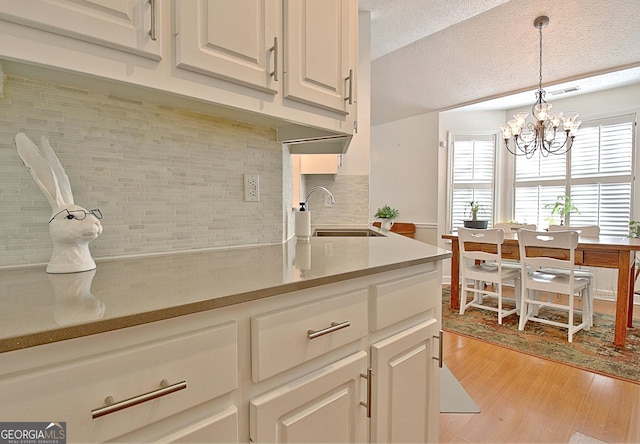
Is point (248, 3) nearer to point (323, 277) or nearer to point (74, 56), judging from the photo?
point (74, 56)

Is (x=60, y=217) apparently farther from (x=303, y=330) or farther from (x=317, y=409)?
(x=317, y=409)

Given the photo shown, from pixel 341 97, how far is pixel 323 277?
0.83 meters

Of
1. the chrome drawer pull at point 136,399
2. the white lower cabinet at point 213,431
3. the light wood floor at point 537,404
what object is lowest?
the light wood floor at point 537,404

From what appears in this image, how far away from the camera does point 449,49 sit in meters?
3.80

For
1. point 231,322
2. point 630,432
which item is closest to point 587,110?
point 630,432

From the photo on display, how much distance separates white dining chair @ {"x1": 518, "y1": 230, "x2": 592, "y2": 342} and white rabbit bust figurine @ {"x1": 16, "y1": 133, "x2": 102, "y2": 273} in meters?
3.08

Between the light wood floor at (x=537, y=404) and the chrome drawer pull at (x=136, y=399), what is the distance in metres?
1.52

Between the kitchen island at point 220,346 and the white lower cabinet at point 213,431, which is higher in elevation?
the kitchen island at point 220,346

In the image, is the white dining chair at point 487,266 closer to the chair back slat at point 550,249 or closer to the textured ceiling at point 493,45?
the chair back slat at point 550,249

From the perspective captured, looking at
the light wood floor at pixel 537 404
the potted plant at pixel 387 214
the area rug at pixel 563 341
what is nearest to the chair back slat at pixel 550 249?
the area rug at pixel 563 341

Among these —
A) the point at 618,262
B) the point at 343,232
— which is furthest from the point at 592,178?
the point at 343,232

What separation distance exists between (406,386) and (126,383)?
2.89 ft

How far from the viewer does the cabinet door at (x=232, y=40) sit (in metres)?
0.87

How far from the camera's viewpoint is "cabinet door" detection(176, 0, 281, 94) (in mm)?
874
